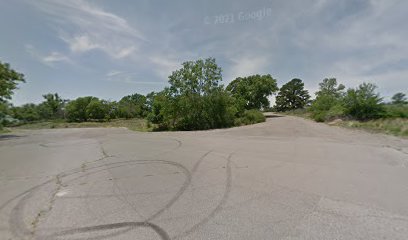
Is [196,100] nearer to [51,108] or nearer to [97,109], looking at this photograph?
[97,109]

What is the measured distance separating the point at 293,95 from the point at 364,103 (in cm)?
5391

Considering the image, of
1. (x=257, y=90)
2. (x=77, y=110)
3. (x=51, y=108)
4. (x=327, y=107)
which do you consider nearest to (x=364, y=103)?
(x=327, y=107)

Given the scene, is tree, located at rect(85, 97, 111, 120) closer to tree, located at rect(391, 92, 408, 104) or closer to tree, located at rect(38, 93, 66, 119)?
tree, located at rect(38, 93, 66, 119)

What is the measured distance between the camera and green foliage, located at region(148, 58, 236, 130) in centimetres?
2206

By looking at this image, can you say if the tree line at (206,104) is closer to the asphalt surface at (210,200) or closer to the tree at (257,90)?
the tree at (257,90)

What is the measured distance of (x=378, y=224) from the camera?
274cm

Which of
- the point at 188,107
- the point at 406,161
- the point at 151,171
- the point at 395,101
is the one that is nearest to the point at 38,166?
the point at 151,171

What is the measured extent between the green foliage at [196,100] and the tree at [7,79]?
575 inches

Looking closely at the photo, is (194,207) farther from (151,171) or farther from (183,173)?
(151,171)

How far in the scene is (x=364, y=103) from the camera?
1933 centimetres

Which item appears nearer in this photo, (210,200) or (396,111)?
(210,200)

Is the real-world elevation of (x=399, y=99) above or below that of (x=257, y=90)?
below

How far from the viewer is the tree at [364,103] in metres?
18.6

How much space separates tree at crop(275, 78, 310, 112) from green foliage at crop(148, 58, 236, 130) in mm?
55114
